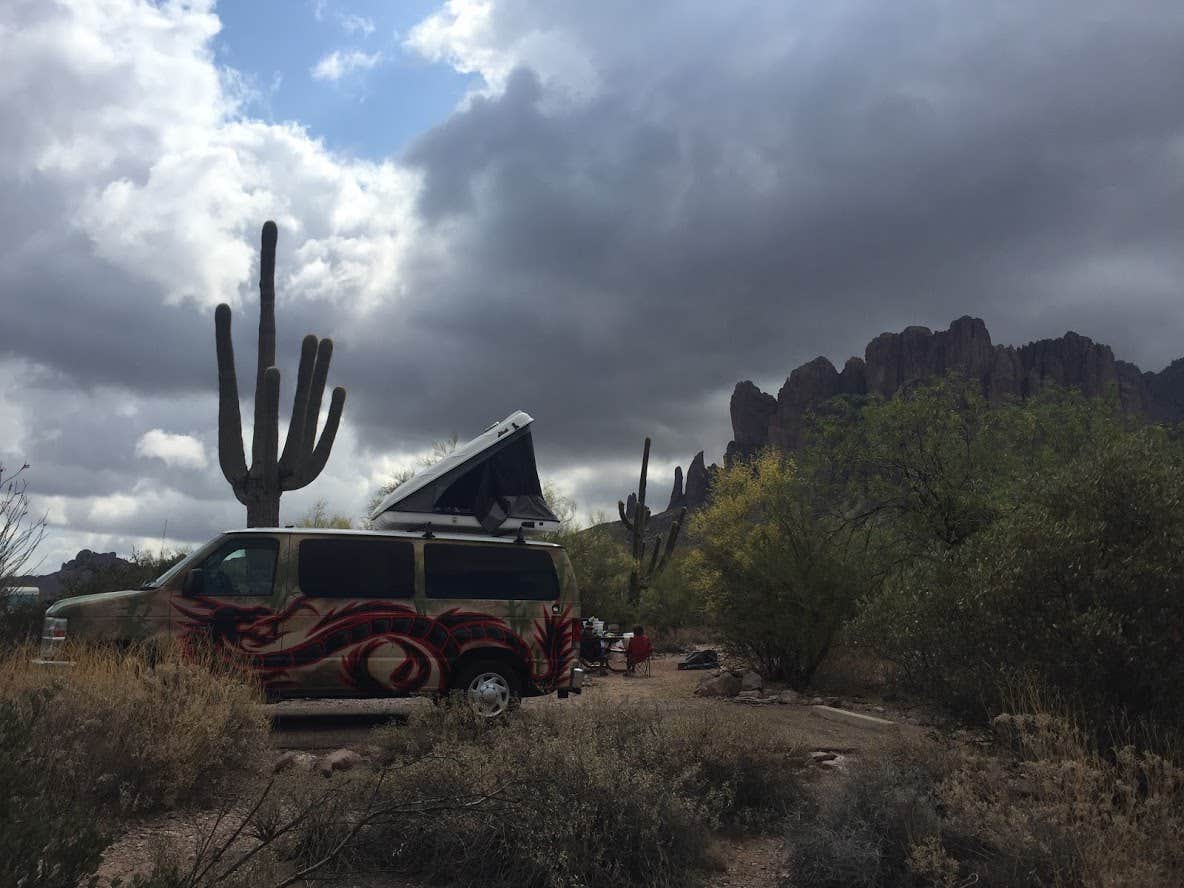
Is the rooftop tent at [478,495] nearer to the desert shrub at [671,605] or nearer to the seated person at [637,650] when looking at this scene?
the seated person at [637,650]

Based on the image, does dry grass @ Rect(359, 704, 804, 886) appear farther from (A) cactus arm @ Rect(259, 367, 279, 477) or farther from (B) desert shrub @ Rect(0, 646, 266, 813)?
(A) cactus arm @ Rect(259, 367, 279, 477)

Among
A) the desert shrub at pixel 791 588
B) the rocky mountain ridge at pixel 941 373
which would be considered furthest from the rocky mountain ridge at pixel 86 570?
the rocky mountain ridge at pixel 941 373

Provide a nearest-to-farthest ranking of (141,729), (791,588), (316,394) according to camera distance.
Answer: (141,729)
(791,588)
(316,394)

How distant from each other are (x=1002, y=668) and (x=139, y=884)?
6.22 m

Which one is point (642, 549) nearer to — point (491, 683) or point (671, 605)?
point (671, 605)

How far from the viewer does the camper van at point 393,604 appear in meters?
9.52

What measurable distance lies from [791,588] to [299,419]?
10654 mm

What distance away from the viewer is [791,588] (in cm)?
→ 1537

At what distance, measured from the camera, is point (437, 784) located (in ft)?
18.7

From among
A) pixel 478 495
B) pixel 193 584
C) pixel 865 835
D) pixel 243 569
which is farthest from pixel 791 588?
pixel 865 835

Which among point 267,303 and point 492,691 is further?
point 267,303

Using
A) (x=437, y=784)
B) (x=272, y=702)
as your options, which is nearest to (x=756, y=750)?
(x=437, y=784)

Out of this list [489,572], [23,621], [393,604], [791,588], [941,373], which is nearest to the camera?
[393,604]

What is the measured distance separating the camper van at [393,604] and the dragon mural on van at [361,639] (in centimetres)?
1
